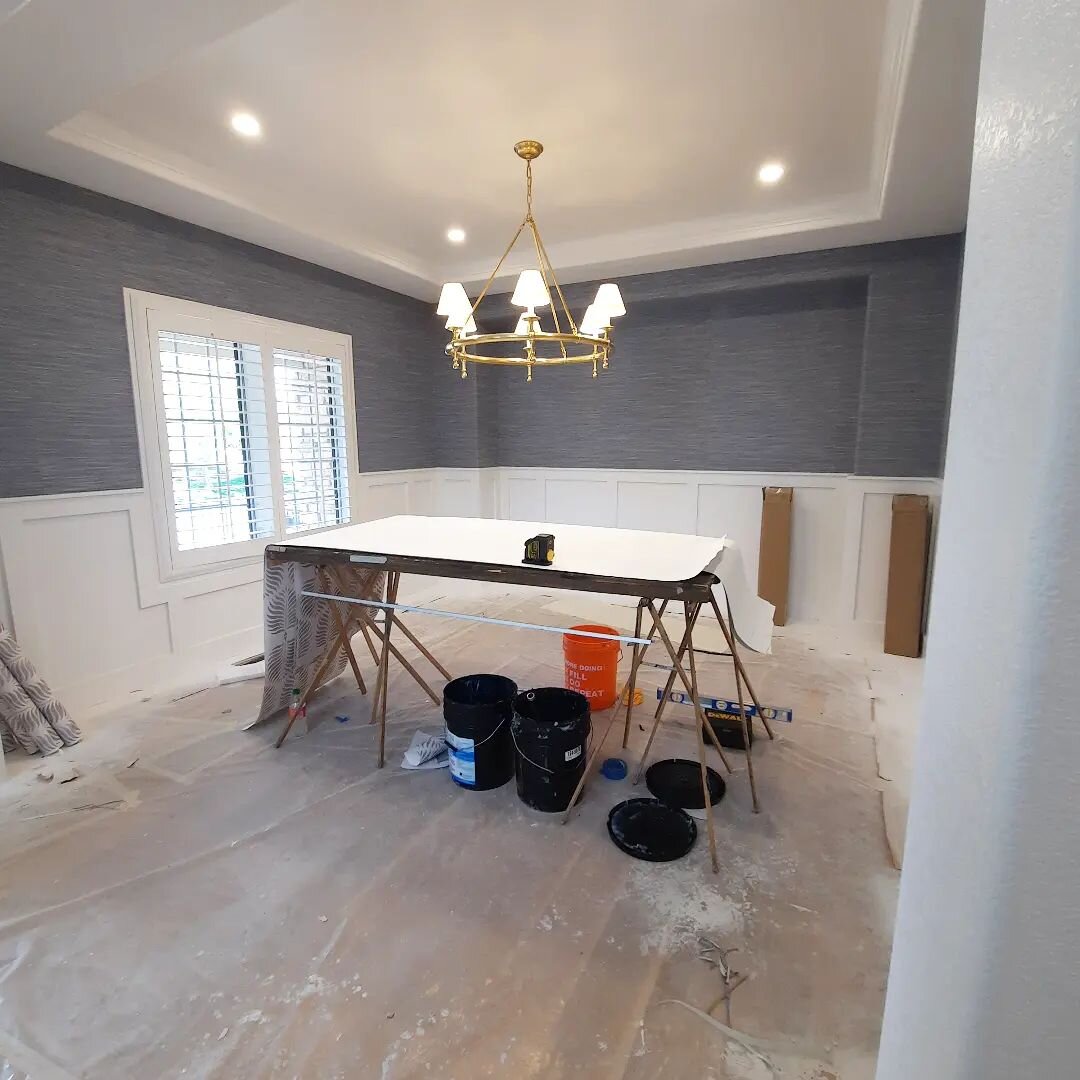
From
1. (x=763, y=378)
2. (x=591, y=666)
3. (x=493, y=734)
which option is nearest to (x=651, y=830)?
(x=493, y=734)

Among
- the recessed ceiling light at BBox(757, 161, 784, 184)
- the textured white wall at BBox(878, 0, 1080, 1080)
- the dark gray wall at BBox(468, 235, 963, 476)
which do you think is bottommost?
the textured white wall at BBox(878, 0, 1080, 1080)

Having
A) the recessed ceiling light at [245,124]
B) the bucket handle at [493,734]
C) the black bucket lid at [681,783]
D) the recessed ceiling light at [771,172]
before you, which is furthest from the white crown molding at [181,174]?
the black bucket lid at [681,783]

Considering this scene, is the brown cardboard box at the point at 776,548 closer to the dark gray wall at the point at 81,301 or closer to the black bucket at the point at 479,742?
the black bucket at the point at 479,742

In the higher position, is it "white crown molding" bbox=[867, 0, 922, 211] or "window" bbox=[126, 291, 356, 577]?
"white crown molding" bbox=[867, 0, 922, 211]

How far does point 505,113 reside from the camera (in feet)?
8.35

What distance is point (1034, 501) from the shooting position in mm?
433

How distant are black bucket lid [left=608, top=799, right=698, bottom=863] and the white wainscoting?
2607 millimetres

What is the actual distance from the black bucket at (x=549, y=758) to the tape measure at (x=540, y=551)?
1.93 ft

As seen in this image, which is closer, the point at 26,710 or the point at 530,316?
the point at 530,316

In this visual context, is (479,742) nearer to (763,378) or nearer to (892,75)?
(892,75)

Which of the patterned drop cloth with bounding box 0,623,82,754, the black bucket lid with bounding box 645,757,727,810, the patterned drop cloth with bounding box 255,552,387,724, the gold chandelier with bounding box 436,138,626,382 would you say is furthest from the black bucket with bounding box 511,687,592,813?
the patterned drop cloth with bounding box 0,623,82,754

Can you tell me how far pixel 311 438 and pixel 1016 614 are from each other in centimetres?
431

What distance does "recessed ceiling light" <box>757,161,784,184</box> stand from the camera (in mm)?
3012

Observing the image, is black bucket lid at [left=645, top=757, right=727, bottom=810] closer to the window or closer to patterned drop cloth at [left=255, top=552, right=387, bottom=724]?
patterned drop cloth at [left=255, top=552, right=387, bottom=724]
